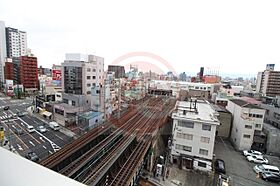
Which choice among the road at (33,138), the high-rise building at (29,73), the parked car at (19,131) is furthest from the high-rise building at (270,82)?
the high-rise building at (29,73)

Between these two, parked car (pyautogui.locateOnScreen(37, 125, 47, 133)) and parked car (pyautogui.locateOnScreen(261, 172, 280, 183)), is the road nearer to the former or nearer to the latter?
parked car (pyautogui.locateOnScreen(37, 125, 47, 133))

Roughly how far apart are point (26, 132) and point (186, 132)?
5.07m

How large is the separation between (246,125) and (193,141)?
7.59ft

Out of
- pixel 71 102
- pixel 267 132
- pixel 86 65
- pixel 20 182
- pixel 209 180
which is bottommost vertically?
pixel 209 180

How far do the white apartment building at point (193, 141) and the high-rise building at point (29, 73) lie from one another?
11.5 meters

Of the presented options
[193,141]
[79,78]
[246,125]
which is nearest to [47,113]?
[79,78]

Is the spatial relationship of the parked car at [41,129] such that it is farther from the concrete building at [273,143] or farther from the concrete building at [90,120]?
the concrete building at [273,143]

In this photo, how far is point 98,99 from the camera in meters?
6.50

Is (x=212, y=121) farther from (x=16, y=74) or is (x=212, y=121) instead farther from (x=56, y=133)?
(x=16, y=74)

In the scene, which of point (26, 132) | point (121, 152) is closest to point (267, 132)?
point (121, 152)

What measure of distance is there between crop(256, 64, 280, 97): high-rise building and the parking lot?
10.2 meters

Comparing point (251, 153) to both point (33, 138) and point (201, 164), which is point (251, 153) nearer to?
point (201, 164)

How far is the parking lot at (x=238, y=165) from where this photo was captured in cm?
376

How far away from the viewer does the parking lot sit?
3.76m
